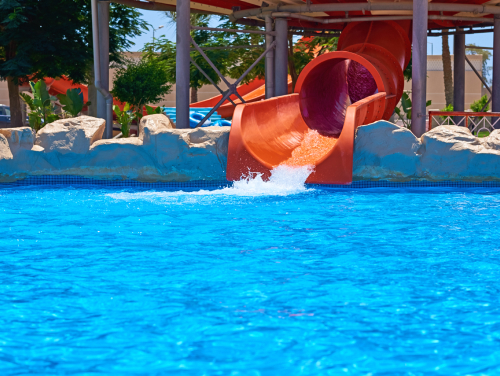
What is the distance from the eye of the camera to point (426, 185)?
30.6 ft

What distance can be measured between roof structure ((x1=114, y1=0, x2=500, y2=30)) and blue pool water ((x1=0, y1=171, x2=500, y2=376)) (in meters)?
5.86

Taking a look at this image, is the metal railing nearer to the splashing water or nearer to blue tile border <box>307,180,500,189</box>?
blue tile border <box>307,180,500,189</box>

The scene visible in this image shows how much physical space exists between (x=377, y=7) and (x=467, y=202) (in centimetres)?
529

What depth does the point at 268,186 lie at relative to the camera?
8922 millimetres

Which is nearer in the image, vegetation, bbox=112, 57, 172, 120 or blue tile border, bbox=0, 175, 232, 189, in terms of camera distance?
blue tile border, bbox=0, 175, 232, 189

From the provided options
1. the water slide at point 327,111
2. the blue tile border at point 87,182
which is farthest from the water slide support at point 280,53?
the blue tile border at point 87,182

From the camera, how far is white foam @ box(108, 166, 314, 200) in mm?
8609

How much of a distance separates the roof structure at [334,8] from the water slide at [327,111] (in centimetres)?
60

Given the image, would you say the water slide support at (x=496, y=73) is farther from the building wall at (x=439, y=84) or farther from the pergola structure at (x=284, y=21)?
the building wall at (x=439, y=84)

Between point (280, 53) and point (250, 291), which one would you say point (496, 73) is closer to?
point (280, 53)

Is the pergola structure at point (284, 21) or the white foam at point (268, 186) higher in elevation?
the pergola structure at point (284, 21)

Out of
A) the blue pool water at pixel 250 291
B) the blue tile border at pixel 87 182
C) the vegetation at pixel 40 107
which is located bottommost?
the blue pool water at pixel 250 291

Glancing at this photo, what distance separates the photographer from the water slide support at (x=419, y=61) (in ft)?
33.3

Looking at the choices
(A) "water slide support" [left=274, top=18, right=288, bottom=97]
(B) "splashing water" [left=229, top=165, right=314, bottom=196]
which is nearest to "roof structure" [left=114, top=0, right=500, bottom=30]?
(A) "water slide support" [left=274, top=18, right=288, bottom=97]
